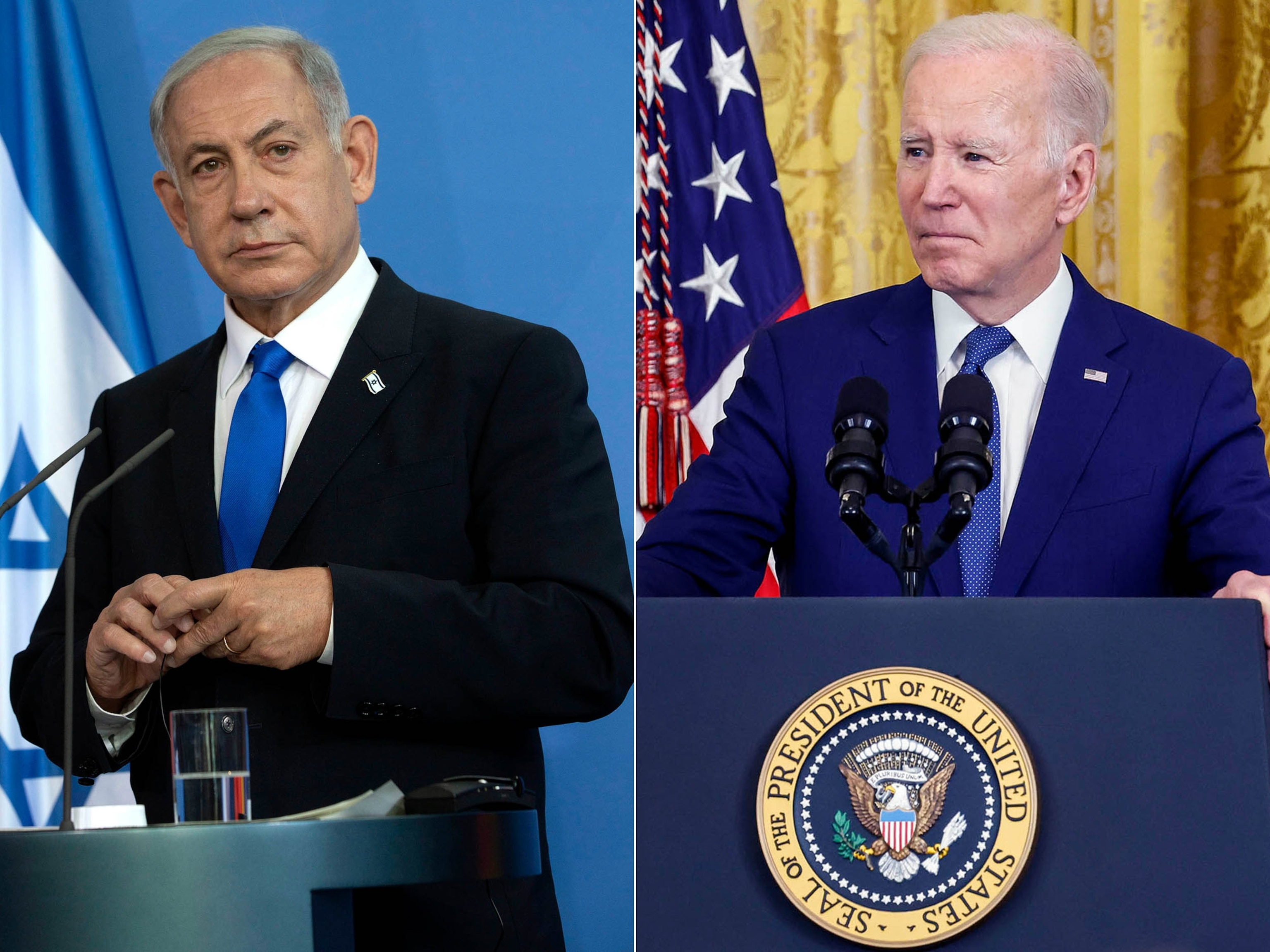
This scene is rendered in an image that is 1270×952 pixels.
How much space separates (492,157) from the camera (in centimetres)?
211

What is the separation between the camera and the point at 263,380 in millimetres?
2033

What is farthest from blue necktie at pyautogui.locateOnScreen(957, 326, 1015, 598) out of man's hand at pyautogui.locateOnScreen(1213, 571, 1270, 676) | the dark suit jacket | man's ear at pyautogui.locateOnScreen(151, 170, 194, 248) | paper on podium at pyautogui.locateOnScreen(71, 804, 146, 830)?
paper on podium at pyautogui.locateOnScreen(71, 804, 146, 830)

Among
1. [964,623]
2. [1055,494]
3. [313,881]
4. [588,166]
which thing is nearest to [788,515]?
[1055,494]

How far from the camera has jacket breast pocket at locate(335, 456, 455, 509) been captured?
1.94 metres

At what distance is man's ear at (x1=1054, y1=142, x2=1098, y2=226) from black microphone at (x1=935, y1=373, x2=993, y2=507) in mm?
1058

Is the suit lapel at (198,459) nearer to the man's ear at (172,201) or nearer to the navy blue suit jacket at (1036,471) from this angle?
the man's ear at (172,201)

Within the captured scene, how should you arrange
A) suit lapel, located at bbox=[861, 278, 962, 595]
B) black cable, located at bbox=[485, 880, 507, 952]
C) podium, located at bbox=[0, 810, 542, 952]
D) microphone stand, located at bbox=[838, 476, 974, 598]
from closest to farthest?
podium, located at bbox=[0, 810, 542, 952] → microphone stand, located at bbox=[838, 476, 974, 598] → black cable, located at bbox=[485, 880, 507, 952] → suit lapel, located at bbox=[861, 278, 962, 595]

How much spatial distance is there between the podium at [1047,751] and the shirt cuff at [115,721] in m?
0.66

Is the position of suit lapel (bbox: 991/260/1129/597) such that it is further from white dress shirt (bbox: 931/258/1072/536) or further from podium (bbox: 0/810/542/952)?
podium (bbox: 0/810/542/952)

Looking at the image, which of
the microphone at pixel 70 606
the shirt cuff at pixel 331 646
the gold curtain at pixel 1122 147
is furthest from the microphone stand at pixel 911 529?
the gold curtain at pixel 1122 147

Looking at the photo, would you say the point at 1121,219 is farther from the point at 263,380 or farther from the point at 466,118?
the point at 263,380

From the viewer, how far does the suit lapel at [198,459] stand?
1957mm

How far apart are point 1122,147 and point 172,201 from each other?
220 cm

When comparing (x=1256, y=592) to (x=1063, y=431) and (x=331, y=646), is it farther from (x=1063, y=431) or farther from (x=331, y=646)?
(x=331, y=646)
